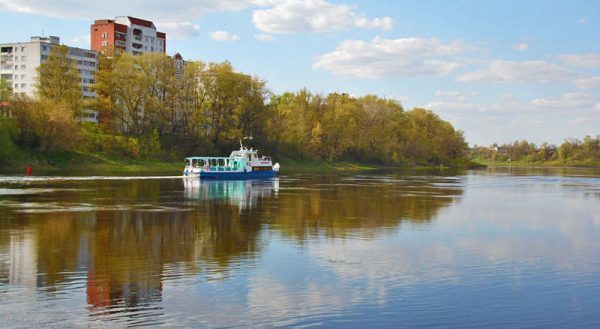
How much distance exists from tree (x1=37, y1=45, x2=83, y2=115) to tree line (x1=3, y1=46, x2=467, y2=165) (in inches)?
6.6

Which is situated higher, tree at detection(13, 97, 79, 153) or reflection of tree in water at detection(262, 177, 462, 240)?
tree at detection(13, 97, 79, 153)

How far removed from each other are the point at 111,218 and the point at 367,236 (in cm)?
1420

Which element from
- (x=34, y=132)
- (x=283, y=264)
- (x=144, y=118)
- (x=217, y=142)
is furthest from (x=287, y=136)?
(x=283, y=264)

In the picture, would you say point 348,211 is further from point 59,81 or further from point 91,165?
point 59,81

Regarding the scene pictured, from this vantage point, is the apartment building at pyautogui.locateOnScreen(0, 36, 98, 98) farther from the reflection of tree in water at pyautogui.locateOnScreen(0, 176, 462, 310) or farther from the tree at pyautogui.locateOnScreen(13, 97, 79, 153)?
the reflection of tree in water at pyautogui.locateOnScreen(0, 176, 462, 310)

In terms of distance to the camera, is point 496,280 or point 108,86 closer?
point 496,280

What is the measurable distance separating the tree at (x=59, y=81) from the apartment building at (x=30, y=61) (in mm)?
33790

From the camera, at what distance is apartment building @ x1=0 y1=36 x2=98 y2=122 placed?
5955 inches

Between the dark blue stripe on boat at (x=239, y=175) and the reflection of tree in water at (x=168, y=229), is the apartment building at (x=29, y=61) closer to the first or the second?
the dark blue stripe on boat at (x=239, y=175)

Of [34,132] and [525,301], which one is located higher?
[34,132]

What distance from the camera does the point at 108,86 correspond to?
117 m

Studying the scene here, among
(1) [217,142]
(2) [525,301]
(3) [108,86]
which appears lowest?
(2) [525,301]

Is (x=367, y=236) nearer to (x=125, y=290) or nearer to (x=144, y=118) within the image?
(x=125, y=290)

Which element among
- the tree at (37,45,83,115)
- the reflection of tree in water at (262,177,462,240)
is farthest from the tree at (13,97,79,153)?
the reflection of tree in water at (262,177,462,240)
